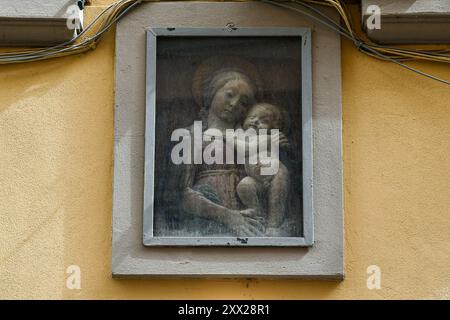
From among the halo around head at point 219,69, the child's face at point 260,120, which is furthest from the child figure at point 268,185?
the halo around head at point 219,69

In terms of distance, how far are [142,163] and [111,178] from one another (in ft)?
0.68

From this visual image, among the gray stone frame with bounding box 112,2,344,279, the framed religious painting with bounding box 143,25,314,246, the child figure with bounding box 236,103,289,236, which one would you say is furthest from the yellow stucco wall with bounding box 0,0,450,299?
the child figure with bounding box 236,103,289,236

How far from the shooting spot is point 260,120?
8.09 meters

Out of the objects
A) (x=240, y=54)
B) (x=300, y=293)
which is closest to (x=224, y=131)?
(x=240, y=54)

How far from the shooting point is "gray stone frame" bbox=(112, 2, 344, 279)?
7.81m

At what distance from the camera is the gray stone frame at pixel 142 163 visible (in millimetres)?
7812

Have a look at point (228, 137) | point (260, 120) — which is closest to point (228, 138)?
point (228, 137)

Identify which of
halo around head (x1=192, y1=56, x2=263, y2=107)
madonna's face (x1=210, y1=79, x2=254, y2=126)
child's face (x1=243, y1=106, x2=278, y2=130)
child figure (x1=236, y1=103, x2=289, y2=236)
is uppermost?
halo around head (x1=192, y1=56, x2=263, y2=107)

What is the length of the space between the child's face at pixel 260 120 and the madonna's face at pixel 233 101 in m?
0.05

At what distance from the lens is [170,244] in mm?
7836

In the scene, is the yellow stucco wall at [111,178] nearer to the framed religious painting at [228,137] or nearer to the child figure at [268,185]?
the framed religious painting at [228,137]

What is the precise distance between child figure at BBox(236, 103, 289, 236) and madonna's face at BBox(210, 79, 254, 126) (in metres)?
0.09

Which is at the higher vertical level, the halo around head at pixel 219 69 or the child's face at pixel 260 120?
the halo around head at pixel 219 69

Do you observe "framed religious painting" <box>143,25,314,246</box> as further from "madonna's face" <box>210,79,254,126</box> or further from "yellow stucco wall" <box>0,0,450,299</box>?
"yellow stucco wall" <box>0,0,450,299</box>
